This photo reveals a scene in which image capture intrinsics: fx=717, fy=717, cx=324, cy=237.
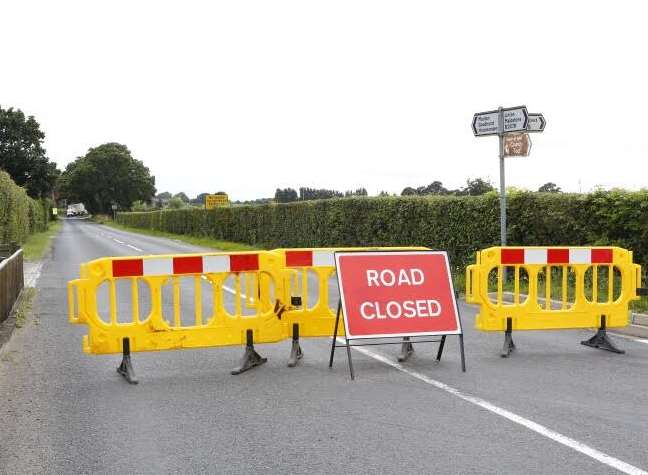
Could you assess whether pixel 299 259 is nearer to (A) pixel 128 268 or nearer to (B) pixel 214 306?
(B) pixel 214 306

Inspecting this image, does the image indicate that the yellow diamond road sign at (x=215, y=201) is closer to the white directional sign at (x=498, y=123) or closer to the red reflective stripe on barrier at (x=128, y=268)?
the white directional sign at (x=498, y=123)

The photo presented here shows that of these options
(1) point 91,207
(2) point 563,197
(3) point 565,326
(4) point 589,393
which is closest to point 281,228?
(2) point 563,197

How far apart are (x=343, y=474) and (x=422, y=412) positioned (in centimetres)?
146

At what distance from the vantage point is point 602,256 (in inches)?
334

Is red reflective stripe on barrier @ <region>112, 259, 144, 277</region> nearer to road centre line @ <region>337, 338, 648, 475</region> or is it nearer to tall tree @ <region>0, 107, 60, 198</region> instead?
road centre line @ <region>337, 338, 648, 475</region>

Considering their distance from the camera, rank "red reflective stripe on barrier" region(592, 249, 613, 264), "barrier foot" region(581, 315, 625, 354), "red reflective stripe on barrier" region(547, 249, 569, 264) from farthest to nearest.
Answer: "red reflective stripe on barrier" region(592, 249, 613, 264) → "red reflective stripe on barrier" region(547, 249, 569, 264) → "barrier foot" region(581, 315, 625, 354)

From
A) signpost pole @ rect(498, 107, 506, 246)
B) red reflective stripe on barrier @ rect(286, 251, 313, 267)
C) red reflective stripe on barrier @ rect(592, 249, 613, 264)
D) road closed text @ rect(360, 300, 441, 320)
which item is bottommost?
road closed text @ rect(360, 300, 441, 320)

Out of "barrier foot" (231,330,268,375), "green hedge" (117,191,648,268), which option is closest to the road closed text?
"barrier foot" (231,330,268,375)

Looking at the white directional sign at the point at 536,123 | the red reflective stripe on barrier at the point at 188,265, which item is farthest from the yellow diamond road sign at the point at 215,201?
the red reflective stripe on barrier at the point at 188,265

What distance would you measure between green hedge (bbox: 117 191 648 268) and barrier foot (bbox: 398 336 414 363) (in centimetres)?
596

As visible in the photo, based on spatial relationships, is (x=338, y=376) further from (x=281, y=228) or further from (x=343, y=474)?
(x=281, y=228)

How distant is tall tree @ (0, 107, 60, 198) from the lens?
2926 inches

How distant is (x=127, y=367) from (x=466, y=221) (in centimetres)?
1038

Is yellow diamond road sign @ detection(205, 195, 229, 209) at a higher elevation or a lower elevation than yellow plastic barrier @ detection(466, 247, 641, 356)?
higher
